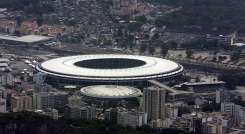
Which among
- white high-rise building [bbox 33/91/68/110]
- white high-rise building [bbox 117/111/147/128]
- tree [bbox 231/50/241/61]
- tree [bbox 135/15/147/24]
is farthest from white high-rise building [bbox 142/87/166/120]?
tree [bbox 135/15/147/24]

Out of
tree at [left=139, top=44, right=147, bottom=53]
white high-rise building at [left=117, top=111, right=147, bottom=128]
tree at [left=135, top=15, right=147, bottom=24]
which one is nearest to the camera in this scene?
white high-rise building at [left=117, top=111, right=147, bottom=128]

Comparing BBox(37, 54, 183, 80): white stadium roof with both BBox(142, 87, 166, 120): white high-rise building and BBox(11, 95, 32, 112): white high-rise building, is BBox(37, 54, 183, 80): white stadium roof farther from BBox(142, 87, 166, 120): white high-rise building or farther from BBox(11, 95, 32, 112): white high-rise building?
BBox(142, 87, 166, 120): white high-rise building

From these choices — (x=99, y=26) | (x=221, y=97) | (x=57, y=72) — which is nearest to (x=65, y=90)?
(x=57, y=72)

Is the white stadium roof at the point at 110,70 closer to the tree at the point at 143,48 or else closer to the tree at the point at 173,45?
the tree at the point at 143,48

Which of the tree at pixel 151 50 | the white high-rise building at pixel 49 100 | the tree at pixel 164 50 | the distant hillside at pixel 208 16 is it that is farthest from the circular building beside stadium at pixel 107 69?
the distant hillside at pixel 208 16

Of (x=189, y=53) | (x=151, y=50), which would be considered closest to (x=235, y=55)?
(x=189, y=53)

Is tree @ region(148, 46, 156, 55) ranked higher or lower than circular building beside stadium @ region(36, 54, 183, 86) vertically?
lower

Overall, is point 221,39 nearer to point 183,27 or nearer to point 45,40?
point 183,27
